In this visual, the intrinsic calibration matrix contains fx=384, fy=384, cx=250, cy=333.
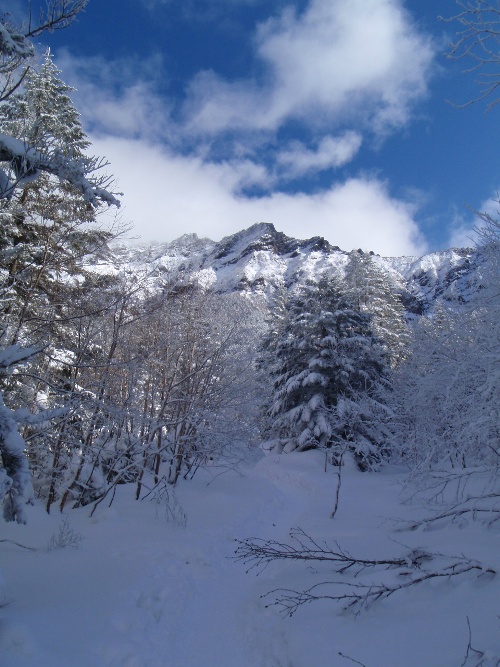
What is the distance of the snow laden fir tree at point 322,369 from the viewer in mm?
19828

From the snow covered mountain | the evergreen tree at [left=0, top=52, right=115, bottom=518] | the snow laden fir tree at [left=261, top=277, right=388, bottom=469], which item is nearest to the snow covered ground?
the evergreen tree at [left=0, top=52, right=115, bottom=518]

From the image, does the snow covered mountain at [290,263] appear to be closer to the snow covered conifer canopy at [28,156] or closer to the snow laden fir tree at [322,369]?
the snow laden fir tree at [322,369]

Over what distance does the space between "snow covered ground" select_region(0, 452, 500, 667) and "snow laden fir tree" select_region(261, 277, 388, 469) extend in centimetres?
1063

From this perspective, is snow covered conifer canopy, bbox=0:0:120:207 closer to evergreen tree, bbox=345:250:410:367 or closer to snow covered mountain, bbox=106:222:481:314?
evergreen tree, bbox=345:250:410:367

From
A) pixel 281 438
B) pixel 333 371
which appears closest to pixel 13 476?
pixel 333 371

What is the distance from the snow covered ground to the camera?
3580 mm

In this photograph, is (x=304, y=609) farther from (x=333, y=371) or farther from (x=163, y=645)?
(x=333, y=371)

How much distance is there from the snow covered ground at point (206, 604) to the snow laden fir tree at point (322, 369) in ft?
34.9

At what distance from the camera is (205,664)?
4.36 m

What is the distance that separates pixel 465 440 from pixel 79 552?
643cm

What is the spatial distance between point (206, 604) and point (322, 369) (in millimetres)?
16460

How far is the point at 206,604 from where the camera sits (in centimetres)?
579

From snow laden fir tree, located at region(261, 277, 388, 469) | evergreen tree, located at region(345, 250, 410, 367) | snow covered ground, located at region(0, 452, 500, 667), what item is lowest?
snow covered ground, located at region(0, 452, 500, 667)

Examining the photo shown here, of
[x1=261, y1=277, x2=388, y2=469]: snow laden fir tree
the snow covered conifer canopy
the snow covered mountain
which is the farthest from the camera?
the snow covered mountain
